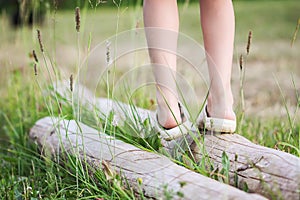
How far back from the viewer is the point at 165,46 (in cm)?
176

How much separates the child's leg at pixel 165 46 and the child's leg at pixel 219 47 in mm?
116

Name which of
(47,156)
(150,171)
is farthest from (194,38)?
(150,171)

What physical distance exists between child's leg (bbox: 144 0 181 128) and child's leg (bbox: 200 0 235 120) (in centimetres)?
12

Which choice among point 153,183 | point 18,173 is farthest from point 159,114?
point 18,173

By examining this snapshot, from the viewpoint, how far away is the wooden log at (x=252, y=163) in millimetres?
1350

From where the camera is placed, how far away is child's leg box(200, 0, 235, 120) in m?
1.74

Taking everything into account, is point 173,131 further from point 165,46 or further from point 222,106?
point 165,46

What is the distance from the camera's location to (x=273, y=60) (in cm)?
519

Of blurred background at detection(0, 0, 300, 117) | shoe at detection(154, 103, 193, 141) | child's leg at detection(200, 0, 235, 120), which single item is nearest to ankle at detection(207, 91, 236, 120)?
child's leg at detection(200, 0, 235, 120)

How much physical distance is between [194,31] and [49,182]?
5580 mm

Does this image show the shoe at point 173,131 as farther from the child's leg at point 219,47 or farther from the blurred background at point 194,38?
the blurred background at point 194,38

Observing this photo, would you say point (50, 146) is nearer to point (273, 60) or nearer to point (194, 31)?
point (273, 60)

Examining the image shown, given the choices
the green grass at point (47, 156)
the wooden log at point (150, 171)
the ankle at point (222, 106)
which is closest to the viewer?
the wooden log at point (150, 171)

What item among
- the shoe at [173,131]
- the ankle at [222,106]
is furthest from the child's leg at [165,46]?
the ankle at [222,106]
